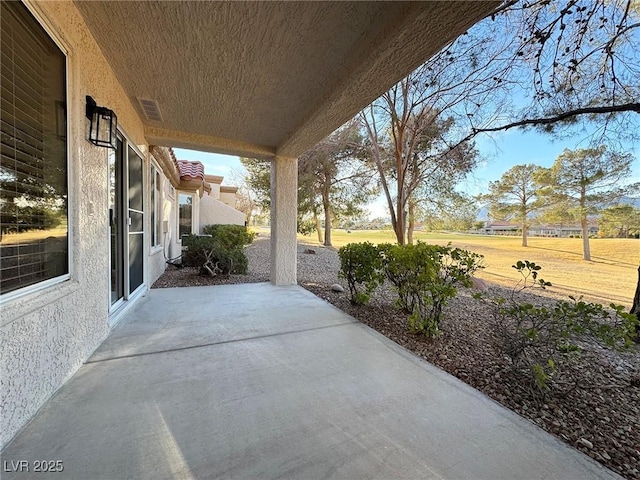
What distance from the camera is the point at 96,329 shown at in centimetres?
274

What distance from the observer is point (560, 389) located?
2.26 metres

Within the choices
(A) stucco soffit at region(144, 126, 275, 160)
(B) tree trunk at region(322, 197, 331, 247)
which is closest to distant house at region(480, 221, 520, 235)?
(B) tree trunk at region(322, 197, 331, 247)

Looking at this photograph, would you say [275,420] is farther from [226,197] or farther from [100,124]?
[226,197]

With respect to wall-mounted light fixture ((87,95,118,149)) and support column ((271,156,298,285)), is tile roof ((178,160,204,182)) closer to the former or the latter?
support column ((271,156,298,285))

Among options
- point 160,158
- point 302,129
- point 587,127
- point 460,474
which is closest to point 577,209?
point 587,127

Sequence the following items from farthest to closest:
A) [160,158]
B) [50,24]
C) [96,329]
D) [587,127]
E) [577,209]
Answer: [577,209]
[160,158]
[587,127]
[96,329]
[50,24]

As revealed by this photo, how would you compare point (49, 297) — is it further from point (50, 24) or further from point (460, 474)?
point (460, 474)

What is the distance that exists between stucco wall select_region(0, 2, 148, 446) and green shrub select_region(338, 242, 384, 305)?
10.8 feet

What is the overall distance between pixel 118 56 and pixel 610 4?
535cm

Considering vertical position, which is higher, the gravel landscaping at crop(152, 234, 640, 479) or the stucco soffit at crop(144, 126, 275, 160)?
the stucco soffit at crop(144, 126, 275, 160)

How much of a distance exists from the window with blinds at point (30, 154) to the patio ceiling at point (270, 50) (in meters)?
0.75

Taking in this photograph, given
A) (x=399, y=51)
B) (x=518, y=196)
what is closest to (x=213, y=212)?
(x=399, y=51)

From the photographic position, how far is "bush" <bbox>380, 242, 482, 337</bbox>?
10.4ft

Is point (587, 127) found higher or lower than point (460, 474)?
higher
